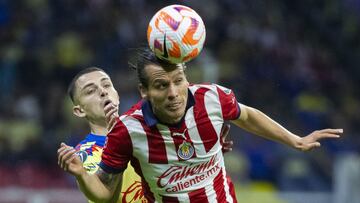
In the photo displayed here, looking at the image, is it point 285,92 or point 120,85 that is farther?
point 285,92

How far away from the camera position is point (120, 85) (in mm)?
12000

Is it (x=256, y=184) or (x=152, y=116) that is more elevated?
(x=152, y=116)

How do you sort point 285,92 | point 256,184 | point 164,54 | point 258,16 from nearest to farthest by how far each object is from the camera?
point 164,54
point 256,184
point 285,92
point 258,16

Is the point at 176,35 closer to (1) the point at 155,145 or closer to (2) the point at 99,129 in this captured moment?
(1) the point at 155,145

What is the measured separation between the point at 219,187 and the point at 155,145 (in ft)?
1.59

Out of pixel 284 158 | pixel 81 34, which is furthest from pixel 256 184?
pixel 81 34

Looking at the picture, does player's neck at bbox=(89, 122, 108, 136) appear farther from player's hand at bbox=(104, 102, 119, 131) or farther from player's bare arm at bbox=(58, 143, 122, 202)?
player's bare arm at bbox=(58, 143, 122, 202)

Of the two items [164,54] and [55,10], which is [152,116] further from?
→ [55,10]

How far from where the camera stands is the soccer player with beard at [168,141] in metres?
5.04

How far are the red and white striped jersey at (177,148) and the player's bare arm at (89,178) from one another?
76mm

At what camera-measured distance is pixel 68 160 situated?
194 inches

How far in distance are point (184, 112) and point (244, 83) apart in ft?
24.6

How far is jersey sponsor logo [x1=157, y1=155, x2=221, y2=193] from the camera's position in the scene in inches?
203

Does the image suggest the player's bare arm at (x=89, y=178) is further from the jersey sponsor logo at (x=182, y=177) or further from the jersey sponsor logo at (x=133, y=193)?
the jersey sponsor logo at (x=133, y=193)
